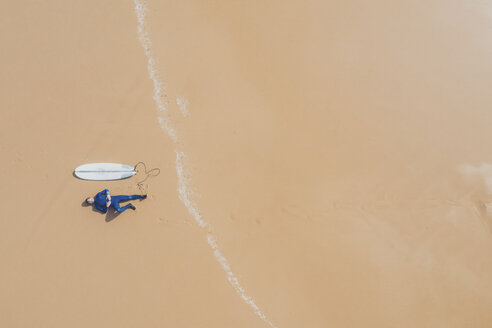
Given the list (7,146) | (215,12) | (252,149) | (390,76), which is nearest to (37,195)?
(7,146)

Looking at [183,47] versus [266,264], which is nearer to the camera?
[266,264]

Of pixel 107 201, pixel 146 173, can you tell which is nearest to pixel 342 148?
pixel 146 173

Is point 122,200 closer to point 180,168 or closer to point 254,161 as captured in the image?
point 180,168

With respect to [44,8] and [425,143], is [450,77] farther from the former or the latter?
[44,8]

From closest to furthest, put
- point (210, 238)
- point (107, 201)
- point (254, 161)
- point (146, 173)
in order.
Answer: point (107, 201)
point (210, 238)
point (146, 173)
point (254, 161)

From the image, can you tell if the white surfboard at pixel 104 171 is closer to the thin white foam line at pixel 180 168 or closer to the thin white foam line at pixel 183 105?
the thin white foam line at pixel 180 168

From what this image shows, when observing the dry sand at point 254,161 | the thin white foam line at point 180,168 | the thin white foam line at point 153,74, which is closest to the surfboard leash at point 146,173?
the dry sand at point 254,161
